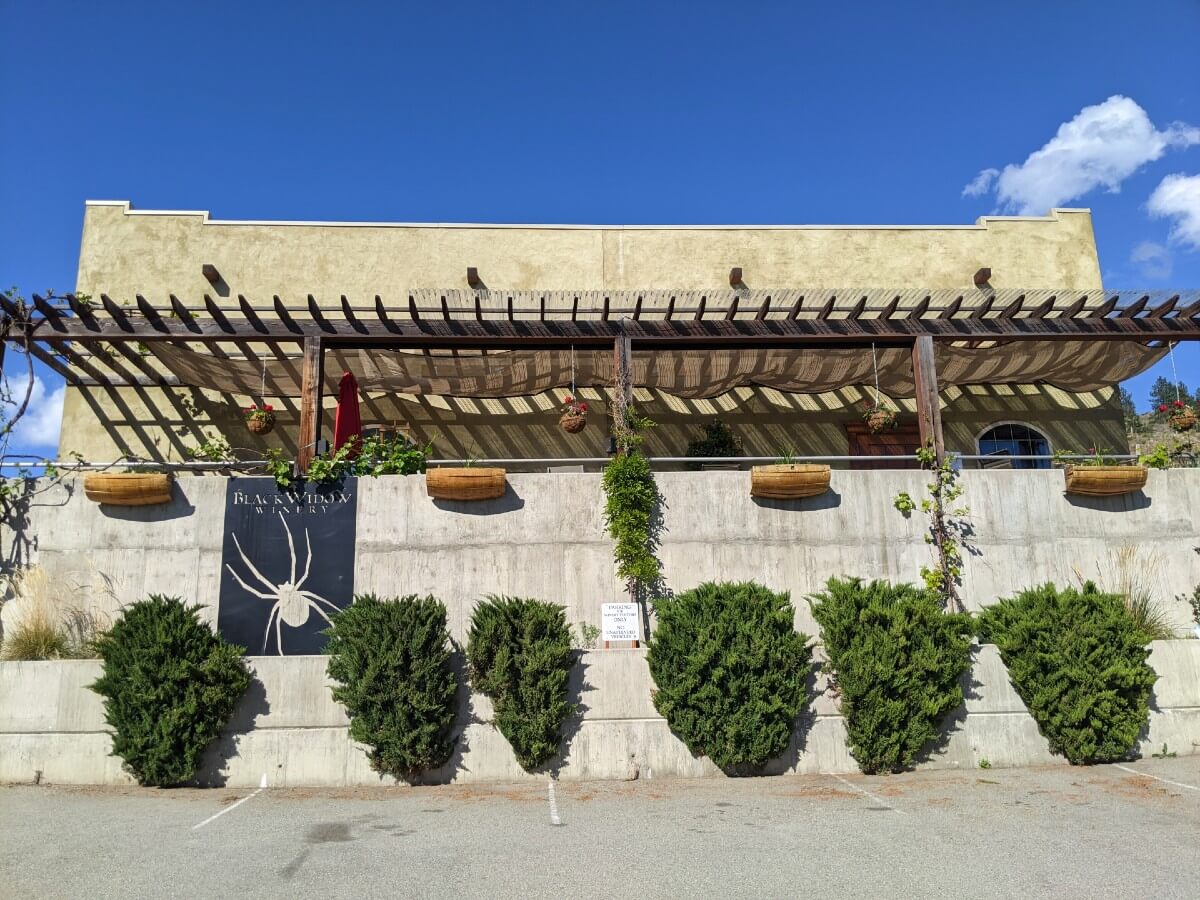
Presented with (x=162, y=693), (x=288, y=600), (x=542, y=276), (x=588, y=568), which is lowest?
(x=162, y=693)

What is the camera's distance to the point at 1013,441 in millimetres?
14484

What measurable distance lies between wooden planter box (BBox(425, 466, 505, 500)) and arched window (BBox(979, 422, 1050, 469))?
9043 millimetres

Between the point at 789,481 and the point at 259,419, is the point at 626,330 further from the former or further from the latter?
the point at 259,419

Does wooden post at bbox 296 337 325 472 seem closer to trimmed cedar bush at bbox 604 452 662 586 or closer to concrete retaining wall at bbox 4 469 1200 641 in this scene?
concrete retaining wall at bbox 4 469 1200 641

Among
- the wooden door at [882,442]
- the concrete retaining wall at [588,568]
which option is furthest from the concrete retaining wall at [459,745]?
the wooden door at [882,442]

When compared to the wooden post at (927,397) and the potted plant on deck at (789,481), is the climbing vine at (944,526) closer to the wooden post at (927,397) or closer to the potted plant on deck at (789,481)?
the wooden post at (927,397)

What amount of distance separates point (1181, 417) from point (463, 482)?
9449 mm

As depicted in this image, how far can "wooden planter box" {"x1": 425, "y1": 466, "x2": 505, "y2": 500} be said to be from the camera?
9250 millimetres

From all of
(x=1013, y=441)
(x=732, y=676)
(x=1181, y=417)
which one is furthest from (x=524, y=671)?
(x=1013, y=441)

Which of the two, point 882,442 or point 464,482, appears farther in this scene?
point 882,442

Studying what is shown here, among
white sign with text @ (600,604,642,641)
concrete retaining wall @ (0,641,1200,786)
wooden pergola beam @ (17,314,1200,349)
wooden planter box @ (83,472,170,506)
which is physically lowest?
concrete retaining wall @ (0,641,1200,786)

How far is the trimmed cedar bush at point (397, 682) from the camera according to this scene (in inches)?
307

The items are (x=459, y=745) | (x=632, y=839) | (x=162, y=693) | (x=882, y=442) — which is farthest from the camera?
(x=882, y=442)

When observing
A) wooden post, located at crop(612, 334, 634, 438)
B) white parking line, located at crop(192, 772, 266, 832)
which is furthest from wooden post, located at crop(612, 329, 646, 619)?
white parking line, located at crop(192, 772, 266, 832)
